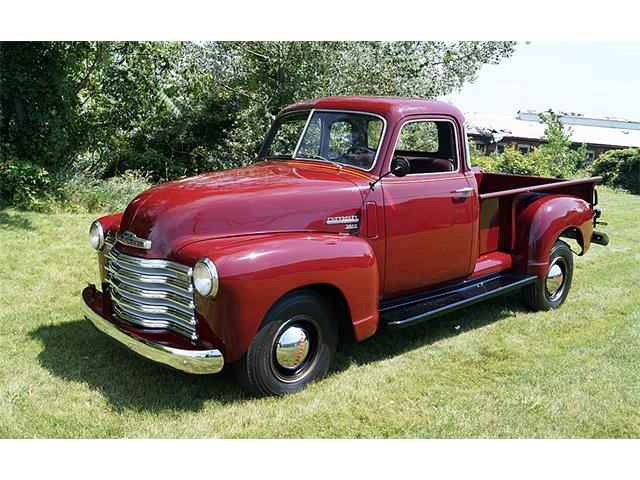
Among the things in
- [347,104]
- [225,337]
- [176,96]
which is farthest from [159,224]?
[176,96]

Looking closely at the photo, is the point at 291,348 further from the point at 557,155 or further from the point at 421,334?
the point at 557,155

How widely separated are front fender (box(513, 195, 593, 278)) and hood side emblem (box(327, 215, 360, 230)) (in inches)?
90.7

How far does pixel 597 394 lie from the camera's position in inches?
175

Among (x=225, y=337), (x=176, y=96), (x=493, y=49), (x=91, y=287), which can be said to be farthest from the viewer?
(x=493, y=49)

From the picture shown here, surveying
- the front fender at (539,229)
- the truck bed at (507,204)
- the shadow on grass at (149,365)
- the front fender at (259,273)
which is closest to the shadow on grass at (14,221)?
the shadow on grass at (149,365)

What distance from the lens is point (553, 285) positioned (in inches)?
253

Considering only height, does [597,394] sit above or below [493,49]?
below

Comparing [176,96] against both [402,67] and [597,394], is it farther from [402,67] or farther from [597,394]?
[597,394]

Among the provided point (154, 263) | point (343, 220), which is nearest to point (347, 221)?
point (343, 220)

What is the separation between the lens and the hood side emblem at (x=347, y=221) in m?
4.55

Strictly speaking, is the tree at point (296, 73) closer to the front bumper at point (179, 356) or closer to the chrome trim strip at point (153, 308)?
the chrome trim strip at point (153, 308)

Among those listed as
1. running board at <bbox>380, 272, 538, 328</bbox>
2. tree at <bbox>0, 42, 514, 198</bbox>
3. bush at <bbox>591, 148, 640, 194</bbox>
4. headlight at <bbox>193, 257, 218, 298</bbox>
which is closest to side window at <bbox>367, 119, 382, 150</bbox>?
running board at <bbox>380, 272, 538, 328</bbox>

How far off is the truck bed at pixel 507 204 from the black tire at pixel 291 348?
2.17 metres

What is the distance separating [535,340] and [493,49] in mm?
11478
